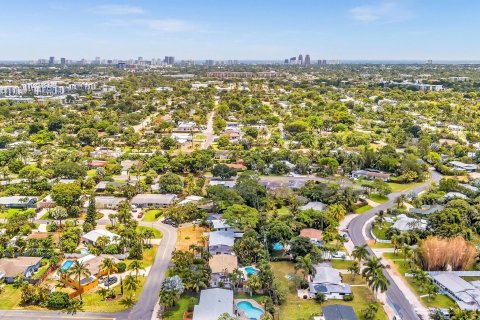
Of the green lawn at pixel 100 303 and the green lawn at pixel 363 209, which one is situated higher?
the green lawn at pixel 363 209

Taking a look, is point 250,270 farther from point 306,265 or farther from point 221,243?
point 306,265

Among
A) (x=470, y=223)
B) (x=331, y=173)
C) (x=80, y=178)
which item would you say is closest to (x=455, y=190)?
(x=470, y=223)

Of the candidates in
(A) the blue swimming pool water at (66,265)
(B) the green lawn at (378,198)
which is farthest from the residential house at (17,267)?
(B) the green lawn at (378,198)

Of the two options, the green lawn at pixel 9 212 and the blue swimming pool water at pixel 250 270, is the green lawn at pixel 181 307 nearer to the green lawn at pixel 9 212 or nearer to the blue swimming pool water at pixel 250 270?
the blue swimming pool water at pixel 250 270

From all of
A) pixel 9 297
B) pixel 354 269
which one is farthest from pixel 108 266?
pixel 354 269

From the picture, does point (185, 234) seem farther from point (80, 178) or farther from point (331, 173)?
point (331, 173)

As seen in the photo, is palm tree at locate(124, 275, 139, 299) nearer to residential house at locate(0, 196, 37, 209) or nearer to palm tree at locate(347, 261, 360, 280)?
palm tree at locate(347, 261, 360, 280)
